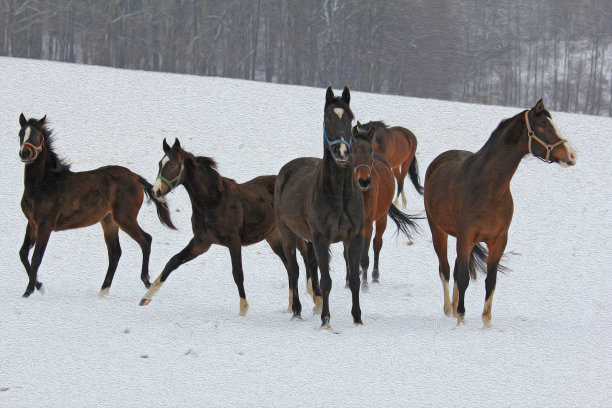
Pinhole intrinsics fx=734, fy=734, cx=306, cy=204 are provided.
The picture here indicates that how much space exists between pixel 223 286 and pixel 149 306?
1.82 m

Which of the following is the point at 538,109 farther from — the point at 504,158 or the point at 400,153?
the point at 400,153

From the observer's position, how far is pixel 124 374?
5.43 meters

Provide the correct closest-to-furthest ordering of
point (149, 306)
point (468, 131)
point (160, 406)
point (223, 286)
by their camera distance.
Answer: point (160, 406)
point (149, 306)
point (223, 286)
point (468, 131)

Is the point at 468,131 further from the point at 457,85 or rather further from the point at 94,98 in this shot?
the point at 457,85

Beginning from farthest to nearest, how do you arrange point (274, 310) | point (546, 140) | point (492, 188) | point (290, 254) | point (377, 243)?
point (377, 243) < point (274, 310) < point (290, 254) < point (492, 188) < point (546, 140)

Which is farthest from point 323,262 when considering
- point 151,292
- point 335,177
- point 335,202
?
point 151,292

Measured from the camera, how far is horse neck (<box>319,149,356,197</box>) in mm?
6844

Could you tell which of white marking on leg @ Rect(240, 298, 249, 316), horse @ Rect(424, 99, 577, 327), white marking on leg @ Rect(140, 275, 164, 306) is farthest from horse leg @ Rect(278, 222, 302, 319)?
horse @ Rect(424, 99, 577, 327)

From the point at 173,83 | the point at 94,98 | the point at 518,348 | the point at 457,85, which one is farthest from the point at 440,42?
the point at 518,348

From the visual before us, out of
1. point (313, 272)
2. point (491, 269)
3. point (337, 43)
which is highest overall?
point (337, 43)

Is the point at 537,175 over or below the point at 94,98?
below

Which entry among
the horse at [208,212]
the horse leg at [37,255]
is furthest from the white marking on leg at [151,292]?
the horse leg at [37,255]

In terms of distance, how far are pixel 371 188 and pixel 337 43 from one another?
109ft

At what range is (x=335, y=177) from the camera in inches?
270
